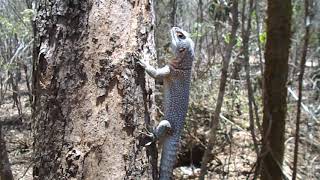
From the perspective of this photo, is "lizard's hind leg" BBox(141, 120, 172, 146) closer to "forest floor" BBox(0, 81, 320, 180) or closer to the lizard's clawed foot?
the lizard's clawed foot

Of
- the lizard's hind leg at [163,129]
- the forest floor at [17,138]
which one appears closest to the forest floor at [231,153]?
the forest floor at [17,138]

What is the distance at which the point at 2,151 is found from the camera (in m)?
5.86

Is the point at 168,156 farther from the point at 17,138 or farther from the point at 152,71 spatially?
the point at 17,138

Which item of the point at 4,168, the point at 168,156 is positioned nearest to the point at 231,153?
the point at 4,168

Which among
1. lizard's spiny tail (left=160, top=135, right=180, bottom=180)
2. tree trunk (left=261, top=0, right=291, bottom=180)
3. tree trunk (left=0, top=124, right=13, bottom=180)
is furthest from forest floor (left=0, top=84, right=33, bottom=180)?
lizard's spiny tail (left=160, top=135, right=180, bottom=180)

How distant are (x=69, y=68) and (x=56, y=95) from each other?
0.54 ft

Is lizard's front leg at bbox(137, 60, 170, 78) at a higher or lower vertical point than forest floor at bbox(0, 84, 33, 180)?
higher

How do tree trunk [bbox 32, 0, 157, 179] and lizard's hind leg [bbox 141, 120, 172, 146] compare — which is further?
lizard's hind leg [bbox 141, 120, 172, 146]

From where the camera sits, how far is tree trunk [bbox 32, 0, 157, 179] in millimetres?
2584

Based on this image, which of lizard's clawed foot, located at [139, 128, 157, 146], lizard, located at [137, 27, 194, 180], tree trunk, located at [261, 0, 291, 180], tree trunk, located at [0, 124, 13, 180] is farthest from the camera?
tree trunk, located at [0, 124, 13, 180]

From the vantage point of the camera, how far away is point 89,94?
264 cm

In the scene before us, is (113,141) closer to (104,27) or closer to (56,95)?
(56,95)

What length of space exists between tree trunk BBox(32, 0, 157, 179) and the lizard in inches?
12.5

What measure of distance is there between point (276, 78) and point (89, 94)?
2.86 metres
